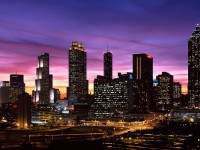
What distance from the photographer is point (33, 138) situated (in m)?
97.4

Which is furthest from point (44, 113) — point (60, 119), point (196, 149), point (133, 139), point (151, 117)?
point (196, 149)

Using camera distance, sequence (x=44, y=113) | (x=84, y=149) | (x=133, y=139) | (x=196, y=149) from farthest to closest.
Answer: (x=44, y=113)
(x=133, y=139)
(x=84, y=149)
(x=196, y=149)

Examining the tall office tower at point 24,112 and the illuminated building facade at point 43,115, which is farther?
the illuminated building facade at point 43,115

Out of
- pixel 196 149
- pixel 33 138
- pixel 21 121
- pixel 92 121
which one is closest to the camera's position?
pixel 196 149

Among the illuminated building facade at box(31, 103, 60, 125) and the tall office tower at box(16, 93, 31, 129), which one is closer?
the tall office tower at box(16, 93, 31, 129)

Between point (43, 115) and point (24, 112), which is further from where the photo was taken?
point (43, 115)

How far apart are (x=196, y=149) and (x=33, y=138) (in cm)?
4289

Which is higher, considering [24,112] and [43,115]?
[24,112]

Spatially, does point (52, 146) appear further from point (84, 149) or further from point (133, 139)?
point (133, 139)

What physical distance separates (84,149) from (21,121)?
159ft

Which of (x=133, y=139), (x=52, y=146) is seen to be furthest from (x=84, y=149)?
(x=133, y=139)

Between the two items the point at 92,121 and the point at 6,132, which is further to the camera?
the point at 92,121

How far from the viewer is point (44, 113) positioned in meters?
185

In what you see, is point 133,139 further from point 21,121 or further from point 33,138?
point 21,121
